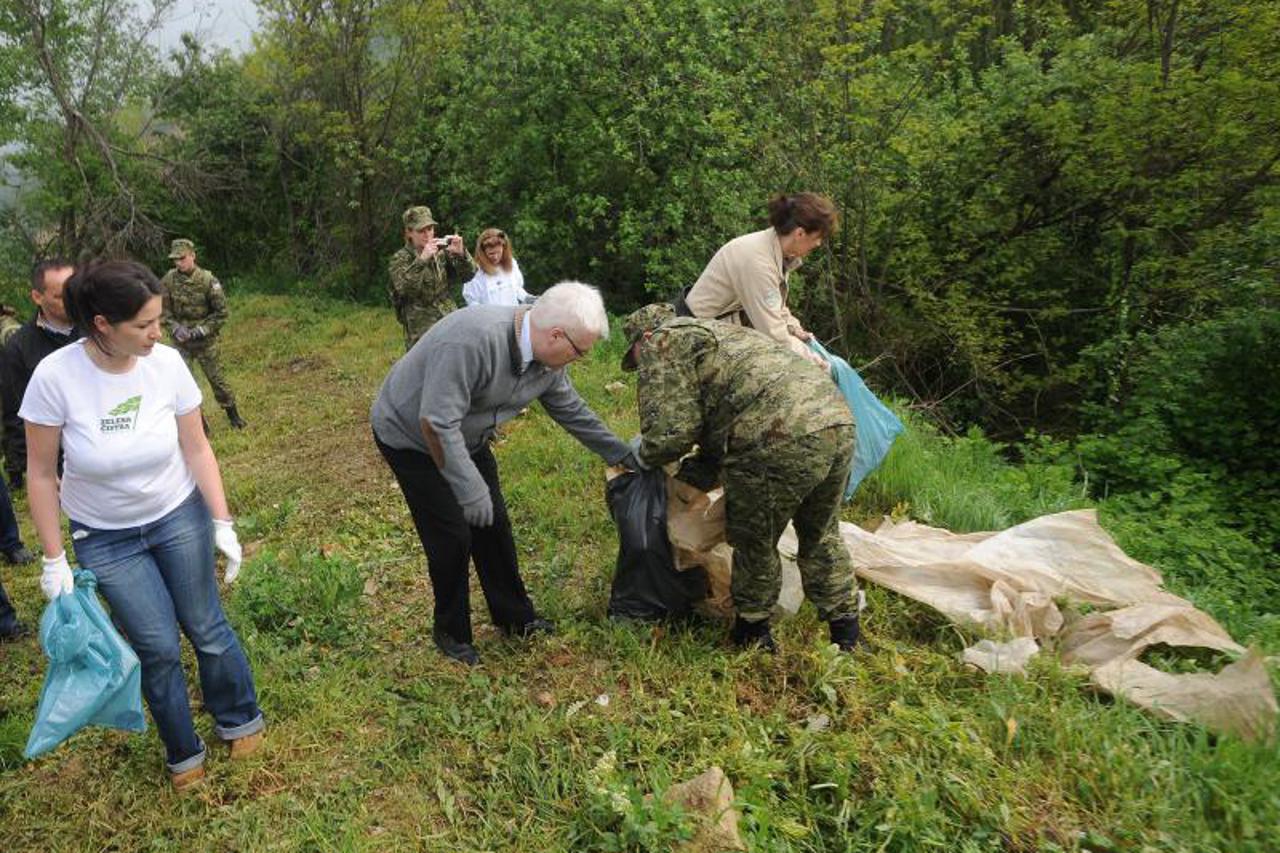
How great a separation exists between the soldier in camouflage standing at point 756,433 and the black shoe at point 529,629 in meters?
0.89

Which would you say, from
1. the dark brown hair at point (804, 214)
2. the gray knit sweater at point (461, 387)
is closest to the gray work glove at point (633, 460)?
the gray knit sweater at point (461, 387)

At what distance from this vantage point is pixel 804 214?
3502 millimetres

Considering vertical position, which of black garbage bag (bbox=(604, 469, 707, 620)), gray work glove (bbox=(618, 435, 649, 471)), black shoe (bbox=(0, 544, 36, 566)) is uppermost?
gray work glove (bbox=(618, 435, 649, 471))

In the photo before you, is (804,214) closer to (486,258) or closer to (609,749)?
(609,749)

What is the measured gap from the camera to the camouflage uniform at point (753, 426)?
254 cm

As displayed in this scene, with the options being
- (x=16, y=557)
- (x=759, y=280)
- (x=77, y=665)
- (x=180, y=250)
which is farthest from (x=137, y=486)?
(x=180, y=250)

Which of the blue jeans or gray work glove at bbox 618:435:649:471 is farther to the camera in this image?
gray work glove at bbox 618:435:649:471

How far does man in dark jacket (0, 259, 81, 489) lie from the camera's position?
14.3 ft

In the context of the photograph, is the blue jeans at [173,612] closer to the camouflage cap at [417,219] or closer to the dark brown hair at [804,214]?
the dark brown hair at [804,214]

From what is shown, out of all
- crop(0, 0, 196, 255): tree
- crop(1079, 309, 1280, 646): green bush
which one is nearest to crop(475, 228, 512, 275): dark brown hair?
crop(1079, 309, 1280, 646): green bush

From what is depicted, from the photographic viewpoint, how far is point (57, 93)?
13.6 m

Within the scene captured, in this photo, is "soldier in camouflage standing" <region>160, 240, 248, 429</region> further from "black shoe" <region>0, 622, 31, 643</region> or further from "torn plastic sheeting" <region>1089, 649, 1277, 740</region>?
"torn plastic sheeting" <region>1089, 649, 1277, 740</region>

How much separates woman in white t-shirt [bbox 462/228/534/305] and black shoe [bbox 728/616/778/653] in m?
3.12

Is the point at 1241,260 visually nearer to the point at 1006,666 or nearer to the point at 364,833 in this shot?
the point at 1006,666
